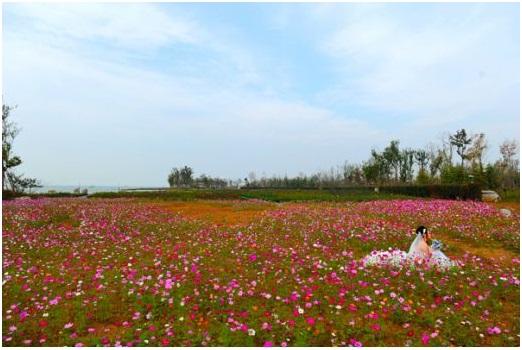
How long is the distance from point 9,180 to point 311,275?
115 ft

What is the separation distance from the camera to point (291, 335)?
4293mm

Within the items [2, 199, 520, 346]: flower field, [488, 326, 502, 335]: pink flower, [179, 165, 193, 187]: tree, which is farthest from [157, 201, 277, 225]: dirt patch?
[179, 165, 193, 187]: tree

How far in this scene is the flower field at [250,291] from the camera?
14.3 ft

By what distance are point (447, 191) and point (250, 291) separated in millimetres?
28096

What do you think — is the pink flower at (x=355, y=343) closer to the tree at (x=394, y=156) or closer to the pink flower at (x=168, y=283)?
the pink flower at (x=168, y=283)

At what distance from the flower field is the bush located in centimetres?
2006

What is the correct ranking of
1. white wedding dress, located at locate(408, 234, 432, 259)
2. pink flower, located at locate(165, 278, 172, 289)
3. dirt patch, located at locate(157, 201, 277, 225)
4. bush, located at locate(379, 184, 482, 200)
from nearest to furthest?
pink flower, located at locate(165, 278, 172, 289)
white wedding dress, located at locate(408, 234, 432, 259)
dirt patch, located at locate(157, 201, 277, 225)
bush, located at locate(379, 184, 482, 200)

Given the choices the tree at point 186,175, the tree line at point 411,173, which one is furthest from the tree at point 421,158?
the tree at point 186,175

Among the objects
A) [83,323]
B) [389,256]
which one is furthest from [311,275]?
[83,323]

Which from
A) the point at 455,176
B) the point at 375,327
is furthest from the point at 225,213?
the point at 455,176

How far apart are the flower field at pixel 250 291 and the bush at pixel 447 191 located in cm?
2006

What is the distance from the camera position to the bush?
91.6 ft

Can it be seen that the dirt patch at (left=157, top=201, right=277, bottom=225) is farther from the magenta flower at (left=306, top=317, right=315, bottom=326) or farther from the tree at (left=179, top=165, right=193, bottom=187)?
the tree at (left=179, top=165, right=193, bottom=187)

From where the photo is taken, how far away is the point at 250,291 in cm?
564
